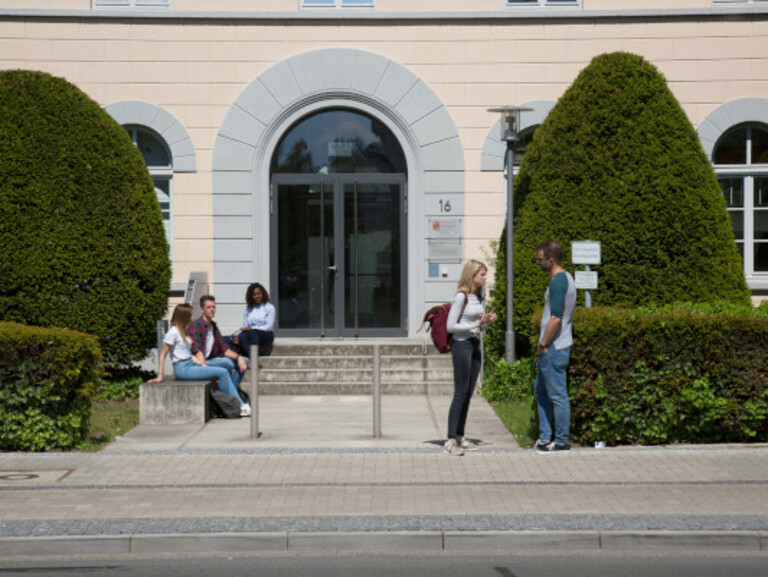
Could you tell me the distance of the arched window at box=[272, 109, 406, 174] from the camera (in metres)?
18.1

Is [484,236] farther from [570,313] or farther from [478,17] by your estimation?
[570,313]

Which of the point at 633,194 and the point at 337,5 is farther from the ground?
the point at 337,5

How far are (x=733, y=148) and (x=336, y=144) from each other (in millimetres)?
6308

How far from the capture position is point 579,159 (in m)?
15.0

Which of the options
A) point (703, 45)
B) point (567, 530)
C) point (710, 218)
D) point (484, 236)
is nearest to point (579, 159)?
point (710, 218)

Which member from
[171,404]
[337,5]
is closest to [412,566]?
[171,404]

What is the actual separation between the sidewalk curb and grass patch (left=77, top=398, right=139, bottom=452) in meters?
3.75

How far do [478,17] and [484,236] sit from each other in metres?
3.39

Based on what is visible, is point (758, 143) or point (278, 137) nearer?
point (278, 137)

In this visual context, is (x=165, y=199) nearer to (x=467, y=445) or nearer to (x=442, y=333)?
(x=442, y=333)

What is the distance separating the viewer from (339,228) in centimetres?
1797

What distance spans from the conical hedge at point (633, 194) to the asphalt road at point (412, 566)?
25.3ft

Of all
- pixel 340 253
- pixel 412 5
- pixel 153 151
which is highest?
pixel 412 5

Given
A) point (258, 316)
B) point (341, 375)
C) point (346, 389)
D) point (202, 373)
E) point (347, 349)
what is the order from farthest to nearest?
point (347, 349) < point (258, 316) < point (341, 375) < point (346, 389) < point (202, 373)
